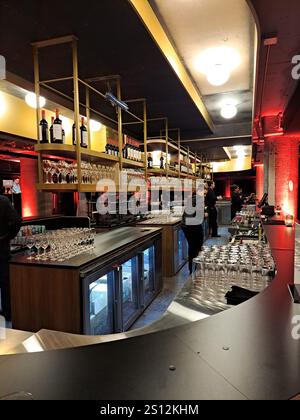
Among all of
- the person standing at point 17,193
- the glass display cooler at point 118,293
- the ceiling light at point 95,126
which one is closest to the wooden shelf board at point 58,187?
the glass display cooler at point 118,293

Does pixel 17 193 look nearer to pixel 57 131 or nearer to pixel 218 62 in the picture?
pixel 57 131

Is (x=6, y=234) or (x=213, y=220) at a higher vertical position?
(x=6, y=234)

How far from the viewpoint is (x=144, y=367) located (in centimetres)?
95

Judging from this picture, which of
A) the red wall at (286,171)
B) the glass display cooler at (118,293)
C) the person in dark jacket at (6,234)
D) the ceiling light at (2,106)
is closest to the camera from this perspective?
the glass display cooler at (118,293)

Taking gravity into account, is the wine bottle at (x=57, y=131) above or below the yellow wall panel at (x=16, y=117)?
below

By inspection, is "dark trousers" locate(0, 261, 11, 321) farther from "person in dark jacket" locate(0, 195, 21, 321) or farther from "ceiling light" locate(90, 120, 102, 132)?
"ceiling light" locate(90, 120, 102, 132)

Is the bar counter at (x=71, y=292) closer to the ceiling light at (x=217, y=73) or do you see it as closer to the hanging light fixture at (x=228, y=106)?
the ceiling light at (x=217, y=73)

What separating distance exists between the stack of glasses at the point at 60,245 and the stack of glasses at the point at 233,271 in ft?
4.34

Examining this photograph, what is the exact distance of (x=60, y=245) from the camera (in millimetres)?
3191

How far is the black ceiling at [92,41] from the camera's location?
2.08 metres

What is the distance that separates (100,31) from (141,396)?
2548 mm

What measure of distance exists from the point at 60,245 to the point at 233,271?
1920 millimetres


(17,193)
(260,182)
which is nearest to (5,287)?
(17,193)

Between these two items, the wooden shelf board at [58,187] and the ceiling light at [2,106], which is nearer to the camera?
the wooden shelf board at [58,187]
